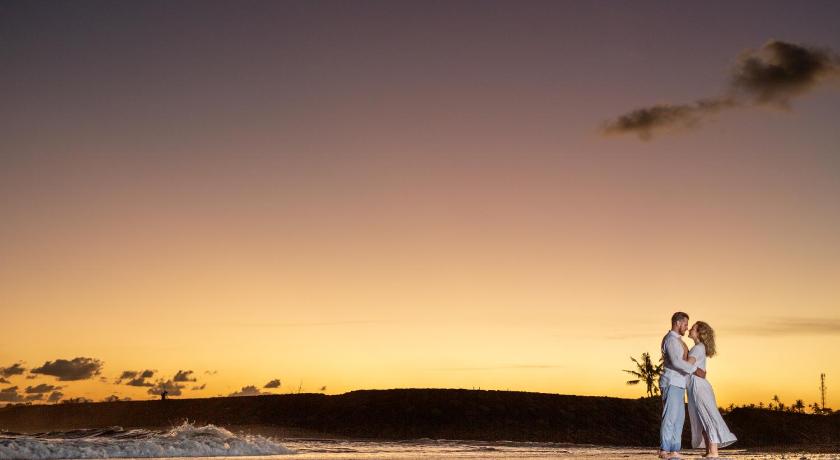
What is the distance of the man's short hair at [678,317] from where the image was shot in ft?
49.8

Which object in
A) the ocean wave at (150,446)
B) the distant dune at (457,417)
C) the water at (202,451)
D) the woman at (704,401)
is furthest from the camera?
the distant dune at (457,417)

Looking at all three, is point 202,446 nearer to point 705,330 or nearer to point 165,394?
point 705,330

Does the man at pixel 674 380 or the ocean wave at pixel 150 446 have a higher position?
the man at pixel 674 380

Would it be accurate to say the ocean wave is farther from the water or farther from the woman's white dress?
the woman's white dress

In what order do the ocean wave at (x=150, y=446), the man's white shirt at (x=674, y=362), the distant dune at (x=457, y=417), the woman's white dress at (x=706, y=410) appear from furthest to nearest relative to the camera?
the distant dune at (x=457, y=417), the ocean wave at (x=150, y=446), the woman's white dress at (x=706, y=410), the man's white shirt at (x=674, y=362)

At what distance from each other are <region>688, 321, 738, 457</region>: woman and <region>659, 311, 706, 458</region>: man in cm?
17

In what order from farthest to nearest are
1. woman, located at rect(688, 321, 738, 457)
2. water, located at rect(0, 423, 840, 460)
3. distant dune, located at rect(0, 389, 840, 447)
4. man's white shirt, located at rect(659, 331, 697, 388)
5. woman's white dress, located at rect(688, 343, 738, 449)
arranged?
distant dune, located at rect(0, 389, 840, 447) < water, located at rect(0, 423, 840, 460) < woman's white dress, located at rect(688, 343, 738, 449) < woman, located at rect(688, 321, 738, 457) < man's white shirt, located at rect(659, 331, 697, 388)

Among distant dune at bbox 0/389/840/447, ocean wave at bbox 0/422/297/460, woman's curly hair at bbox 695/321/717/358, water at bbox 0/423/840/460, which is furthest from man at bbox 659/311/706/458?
distant dune at bbox 0/389/840/447

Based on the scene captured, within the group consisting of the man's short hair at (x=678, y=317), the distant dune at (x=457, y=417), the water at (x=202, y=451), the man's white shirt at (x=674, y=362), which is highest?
the man's short hair at (x=678, y=317)

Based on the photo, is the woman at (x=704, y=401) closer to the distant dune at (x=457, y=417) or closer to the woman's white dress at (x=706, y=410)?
the woman's white dress at (x=706, y=410)

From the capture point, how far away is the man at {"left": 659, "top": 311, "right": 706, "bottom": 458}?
15164mm

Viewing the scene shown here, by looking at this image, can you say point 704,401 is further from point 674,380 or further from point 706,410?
point 674,380

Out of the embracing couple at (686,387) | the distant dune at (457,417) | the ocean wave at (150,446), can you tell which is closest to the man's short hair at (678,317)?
the embracing couple at (686,387)

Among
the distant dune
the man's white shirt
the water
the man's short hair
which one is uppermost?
the man's short hair
